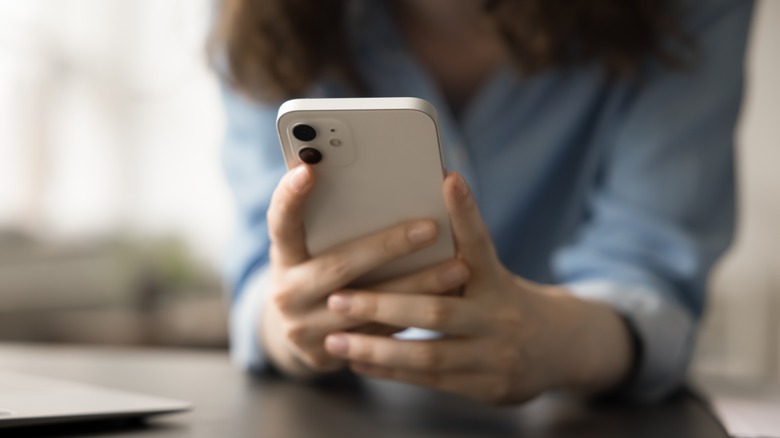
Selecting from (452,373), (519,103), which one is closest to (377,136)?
(452,373)

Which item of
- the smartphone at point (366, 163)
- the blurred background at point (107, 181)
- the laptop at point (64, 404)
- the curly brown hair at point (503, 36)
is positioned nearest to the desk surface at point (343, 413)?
the laptop at point (64, 404)

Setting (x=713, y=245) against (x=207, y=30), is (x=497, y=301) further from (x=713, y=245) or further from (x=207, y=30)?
(x=207, y=30)

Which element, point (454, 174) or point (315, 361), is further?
point (315, 361)

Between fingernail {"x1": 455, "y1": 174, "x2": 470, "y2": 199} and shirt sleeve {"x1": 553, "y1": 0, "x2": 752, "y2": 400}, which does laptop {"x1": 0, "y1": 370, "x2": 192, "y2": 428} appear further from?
shirt sleeve {"x1": 553, "y1": 0, "x2": 752, "y2": 400}

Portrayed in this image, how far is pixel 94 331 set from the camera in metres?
3.03

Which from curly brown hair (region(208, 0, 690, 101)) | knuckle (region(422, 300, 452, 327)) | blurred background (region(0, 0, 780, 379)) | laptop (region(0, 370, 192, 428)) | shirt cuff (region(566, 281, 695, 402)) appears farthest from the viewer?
blurred background (region(0, 0, 780, 379))

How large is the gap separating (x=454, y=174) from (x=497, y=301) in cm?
11

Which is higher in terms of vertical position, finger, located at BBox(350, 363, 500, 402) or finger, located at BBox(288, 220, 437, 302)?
finger, located at BBox(288, 220, 437, 302)

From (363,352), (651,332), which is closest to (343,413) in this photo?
(363,352)

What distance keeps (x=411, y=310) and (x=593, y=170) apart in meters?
0.44

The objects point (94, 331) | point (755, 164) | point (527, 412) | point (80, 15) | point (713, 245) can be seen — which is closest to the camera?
point (527, 412)

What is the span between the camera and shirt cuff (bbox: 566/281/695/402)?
70 cm

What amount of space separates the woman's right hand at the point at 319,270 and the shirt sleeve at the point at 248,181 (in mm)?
229

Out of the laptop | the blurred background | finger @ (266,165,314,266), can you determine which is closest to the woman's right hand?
finger @ (266,165,314,266)
